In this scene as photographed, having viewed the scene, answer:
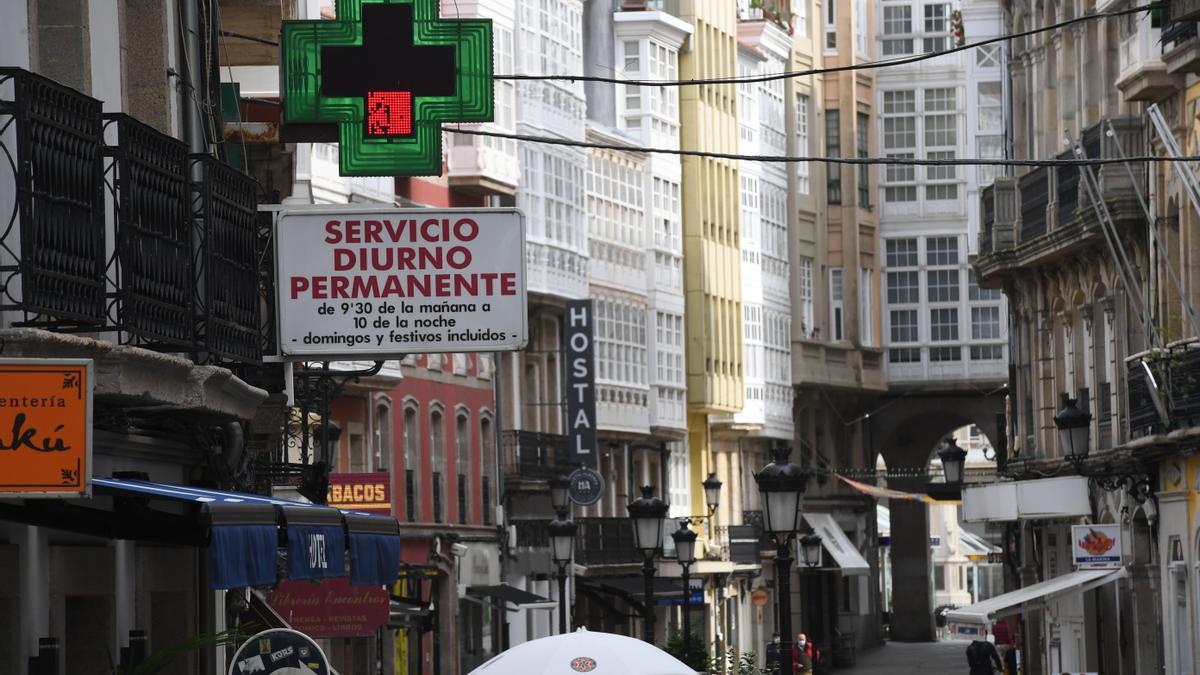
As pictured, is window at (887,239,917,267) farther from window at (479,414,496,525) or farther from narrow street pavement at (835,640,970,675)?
window at (479,414,496,525)

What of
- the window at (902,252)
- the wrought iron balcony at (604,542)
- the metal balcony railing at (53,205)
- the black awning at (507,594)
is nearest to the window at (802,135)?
the window at (902,252)

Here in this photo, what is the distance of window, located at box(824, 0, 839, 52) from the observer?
86.1 meters

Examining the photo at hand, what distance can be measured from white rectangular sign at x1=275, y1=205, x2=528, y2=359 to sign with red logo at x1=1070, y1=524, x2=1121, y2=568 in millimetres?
20576

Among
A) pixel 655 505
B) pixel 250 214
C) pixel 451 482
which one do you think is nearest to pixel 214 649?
pixel 250 214

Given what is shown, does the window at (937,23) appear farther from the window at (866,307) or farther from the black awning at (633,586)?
the black awning at (633,586)

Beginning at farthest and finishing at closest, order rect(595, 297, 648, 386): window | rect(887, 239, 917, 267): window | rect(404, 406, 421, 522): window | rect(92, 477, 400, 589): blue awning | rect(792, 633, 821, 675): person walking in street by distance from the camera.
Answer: rect(887, 239, 917, 267): window
rect(595, 297, 648, 386): window
rect(404, 406, 421, 522): window
rect(792, 633, 821, 675): person walking in street
rect(92, 477, 400, 589): blue awning

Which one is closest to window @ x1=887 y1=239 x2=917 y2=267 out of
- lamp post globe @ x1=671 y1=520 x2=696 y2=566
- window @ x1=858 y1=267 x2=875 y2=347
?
window @ x1=858 y1=267 x2=875 y2=347

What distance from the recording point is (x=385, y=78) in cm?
1728

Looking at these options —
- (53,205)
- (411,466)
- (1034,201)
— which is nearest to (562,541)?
(1034,201)

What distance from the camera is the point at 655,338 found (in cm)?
7119

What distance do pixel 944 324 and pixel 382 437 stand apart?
36465 mm

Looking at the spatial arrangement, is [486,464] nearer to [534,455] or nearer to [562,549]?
[534,455]

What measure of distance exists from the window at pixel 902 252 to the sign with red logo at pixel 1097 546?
50.4m

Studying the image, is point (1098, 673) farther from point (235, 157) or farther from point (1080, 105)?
point (235, 157)
